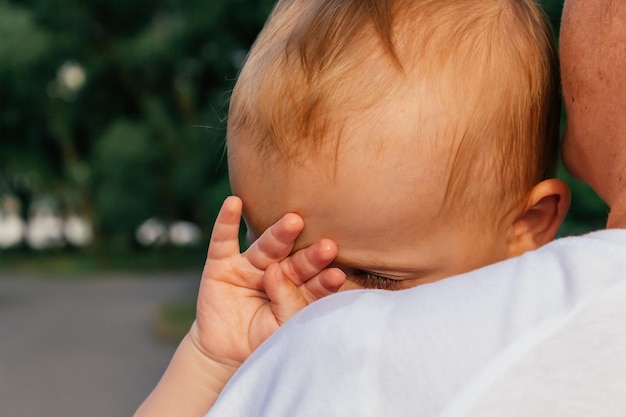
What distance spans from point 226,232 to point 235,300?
107mm

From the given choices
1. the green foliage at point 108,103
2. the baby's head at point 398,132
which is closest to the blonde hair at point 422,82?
the baby's head at point 398,132

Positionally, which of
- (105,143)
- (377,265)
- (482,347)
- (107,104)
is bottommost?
(107,104)

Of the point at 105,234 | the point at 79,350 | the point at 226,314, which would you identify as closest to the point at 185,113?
the point at 105,234

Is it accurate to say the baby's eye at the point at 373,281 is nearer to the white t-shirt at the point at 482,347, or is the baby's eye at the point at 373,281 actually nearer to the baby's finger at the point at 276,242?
the baby's finger at the point at 276,242

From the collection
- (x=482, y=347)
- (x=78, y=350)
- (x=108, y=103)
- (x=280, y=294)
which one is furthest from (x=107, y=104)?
(x=482, y=347)

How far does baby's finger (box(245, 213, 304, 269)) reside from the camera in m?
1.24

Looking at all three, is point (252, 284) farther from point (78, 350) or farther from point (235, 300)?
point (78, 350)

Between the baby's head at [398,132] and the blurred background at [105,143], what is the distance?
39.1 feet

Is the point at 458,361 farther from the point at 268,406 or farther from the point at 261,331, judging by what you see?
the point at 261,331

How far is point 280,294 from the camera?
1.29m

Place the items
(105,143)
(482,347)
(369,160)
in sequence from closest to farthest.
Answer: (482,347) → (369,160) → (105,143)

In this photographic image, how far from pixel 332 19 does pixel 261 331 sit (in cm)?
46

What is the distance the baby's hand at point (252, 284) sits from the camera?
1247mm

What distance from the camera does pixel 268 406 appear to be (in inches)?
35.4
